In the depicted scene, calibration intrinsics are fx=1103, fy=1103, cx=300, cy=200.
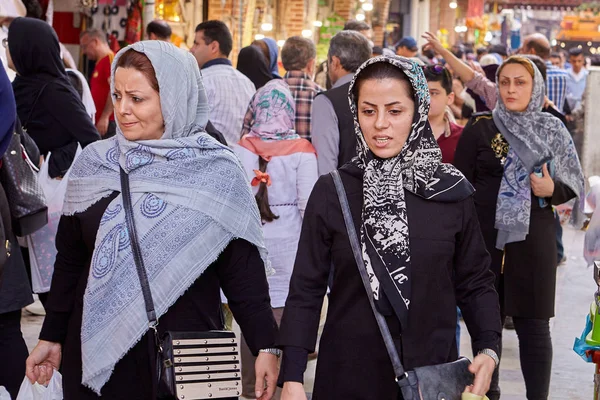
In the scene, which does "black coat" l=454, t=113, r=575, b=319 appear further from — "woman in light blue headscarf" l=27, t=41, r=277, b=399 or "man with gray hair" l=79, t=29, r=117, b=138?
"man with gray hair" l=79, t=29, r=117, b=138

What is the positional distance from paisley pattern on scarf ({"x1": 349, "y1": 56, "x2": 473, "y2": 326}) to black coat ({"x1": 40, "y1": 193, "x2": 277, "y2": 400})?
484 millimetres

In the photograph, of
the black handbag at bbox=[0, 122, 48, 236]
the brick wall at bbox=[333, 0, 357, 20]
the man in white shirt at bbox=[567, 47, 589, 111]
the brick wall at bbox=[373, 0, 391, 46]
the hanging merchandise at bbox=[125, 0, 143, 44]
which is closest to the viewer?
the black handbag at bbox=[0, 122, 48, 236]

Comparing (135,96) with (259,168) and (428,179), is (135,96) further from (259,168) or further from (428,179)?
(259,168)

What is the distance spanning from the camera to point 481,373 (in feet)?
10.5

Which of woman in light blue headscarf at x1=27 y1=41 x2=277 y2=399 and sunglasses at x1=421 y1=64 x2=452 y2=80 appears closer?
woman in light blue headscarf at x1=27 y1=41 x2=277 y2=399

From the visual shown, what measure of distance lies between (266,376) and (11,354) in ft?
5.31

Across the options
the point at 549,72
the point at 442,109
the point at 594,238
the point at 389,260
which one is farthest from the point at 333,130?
the point at 549,72

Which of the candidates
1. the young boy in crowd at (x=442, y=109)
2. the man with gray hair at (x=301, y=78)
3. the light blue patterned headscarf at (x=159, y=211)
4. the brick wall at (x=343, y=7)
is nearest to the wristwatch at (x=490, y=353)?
the light blue patterned headscarf at (x=159, y=211)

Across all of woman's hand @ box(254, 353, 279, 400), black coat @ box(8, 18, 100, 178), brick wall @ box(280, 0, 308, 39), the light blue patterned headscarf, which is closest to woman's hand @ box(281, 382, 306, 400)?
woman's hand @ box(254, 353, 279, 400)

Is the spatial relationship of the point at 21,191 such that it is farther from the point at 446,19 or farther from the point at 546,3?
the point at 546,3

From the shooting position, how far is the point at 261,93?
6.12 metres

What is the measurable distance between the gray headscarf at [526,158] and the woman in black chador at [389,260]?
2395 millimetres

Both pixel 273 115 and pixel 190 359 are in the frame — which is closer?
pixel 190 359

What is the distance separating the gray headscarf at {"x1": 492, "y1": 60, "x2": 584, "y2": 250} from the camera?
5.71 metres
